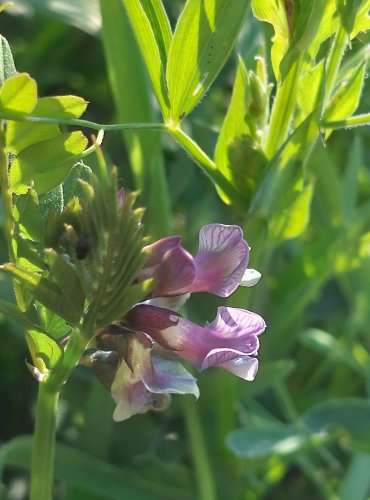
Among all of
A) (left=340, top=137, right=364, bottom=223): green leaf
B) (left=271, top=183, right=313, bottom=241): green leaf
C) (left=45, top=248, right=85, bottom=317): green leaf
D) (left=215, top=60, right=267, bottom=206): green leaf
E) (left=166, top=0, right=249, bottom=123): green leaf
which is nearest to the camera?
(left=45, top=248, right=85, bottom=317): green leaf

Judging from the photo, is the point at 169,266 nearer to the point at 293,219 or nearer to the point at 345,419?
the point at 293,219

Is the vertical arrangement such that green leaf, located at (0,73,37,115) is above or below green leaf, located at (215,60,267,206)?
above

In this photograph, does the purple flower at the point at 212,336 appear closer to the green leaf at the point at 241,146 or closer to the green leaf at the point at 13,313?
the green leaf at the point at 13,313

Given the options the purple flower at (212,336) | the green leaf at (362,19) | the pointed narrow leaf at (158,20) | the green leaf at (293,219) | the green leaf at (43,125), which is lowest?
the green leaf at (293,219)

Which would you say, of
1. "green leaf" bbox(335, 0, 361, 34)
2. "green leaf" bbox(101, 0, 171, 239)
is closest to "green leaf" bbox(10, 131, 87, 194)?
"green leaf" bbox(335, 0, 361, 34)

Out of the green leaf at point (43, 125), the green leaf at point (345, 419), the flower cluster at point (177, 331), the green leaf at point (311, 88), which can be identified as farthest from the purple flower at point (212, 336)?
the green leaf at point (345, 419)

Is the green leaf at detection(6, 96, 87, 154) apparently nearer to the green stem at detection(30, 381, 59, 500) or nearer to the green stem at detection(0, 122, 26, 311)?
the green stem at detection(0, 122, 26, 311)

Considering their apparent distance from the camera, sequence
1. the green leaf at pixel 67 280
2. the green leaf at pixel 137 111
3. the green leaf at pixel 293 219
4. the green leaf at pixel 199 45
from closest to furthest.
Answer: the green leaf at pixel 67 280, the green leaf at pixel 199 45, the green leaf at pixel 293 219, the green leaf at pixel 137 111

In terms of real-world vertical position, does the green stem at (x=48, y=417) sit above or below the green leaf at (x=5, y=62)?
below
